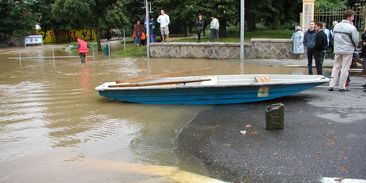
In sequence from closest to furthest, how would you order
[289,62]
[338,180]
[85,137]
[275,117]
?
[338,180]
[275,117]
[85,137]
[289,62]

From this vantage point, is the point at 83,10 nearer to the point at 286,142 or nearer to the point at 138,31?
the point at 138,31

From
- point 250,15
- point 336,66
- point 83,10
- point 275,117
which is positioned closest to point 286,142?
point 275,117

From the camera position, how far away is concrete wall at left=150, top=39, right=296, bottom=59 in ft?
61.6

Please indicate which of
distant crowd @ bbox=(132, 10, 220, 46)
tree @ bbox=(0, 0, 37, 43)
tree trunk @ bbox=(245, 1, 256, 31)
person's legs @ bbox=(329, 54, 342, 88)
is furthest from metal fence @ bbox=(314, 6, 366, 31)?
tree @ bbox=(0, 0, 37, 43)

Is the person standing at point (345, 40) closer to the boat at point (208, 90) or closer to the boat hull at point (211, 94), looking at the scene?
the boat at point (208, 90)

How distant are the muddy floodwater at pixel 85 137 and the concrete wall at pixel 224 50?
7846 mm

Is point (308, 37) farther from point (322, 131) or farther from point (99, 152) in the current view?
point (99, 152)

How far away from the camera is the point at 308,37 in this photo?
11.8 meters

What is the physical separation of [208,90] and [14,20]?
125ft

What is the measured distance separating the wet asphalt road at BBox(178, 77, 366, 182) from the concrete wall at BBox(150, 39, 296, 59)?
31.0ft

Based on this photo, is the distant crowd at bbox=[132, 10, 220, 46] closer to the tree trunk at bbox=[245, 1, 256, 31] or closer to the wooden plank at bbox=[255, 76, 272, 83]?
the tree trunk at bbox=[245, 1, 256, 31]

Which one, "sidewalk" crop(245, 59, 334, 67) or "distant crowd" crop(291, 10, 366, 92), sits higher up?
"distant crowd" crop(291, 10, 366, 92)

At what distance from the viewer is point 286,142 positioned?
6.51m

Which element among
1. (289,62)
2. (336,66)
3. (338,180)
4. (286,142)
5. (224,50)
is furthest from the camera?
(224,50)
